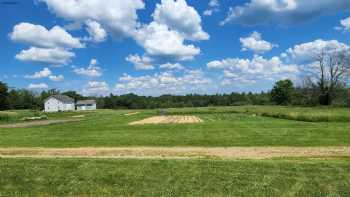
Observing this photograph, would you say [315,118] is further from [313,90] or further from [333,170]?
[313,90]

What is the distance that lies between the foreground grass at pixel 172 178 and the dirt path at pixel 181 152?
3.38 metres

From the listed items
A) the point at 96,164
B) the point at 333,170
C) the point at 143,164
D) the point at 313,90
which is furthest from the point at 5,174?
the point at 313,90

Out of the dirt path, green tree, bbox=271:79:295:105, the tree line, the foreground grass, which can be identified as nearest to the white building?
the tree line

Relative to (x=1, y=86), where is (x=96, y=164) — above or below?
below

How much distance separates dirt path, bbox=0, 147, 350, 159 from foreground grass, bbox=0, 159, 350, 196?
3.38m

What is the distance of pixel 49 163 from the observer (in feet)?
33.2

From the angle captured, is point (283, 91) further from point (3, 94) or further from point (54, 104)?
point (3, 94)

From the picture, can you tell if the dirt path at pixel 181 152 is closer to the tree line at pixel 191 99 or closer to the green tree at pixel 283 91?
the tree line at pixel 191 99

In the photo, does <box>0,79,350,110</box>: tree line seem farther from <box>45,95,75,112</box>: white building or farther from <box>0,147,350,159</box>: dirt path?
<box>0,147,350,159</box>: dirt path

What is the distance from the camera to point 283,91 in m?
104

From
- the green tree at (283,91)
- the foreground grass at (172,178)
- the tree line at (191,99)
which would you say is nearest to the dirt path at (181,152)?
the foreground grass at (172,178)

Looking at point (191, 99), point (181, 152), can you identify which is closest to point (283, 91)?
point (191, 99)

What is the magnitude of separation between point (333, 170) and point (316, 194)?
2.33 meters

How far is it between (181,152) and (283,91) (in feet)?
315
